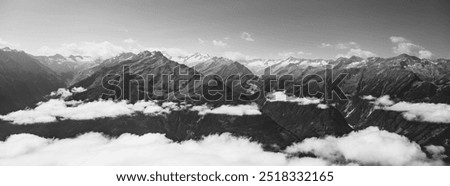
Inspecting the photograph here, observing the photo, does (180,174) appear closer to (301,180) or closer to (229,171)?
(229,171)

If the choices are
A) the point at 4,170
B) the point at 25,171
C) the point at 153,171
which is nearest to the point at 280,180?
the point at 153,171

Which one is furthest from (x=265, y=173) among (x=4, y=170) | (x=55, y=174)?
(x=4, y=170)

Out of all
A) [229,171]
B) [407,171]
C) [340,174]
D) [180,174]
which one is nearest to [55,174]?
[180,174]

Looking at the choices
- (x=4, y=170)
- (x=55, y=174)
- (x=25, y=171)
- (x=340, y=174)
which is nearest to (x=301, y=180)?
(x=340, y=174)

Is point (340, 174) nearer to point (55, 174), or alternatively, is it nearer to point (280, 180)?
point (280, 180)

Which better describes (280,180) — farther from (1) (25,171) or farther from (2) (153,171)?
(1) (25,171)
